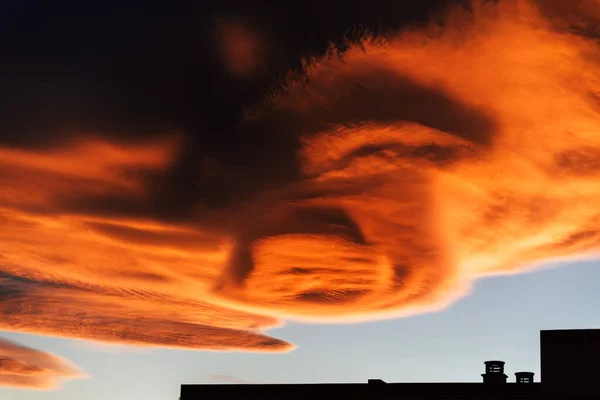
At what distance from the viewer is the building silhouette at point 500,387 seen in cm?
4262

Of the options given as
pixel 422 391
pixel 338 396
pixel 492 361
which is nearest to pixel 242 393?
pixel 338 396

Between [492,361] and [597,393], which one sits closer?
[597,393]

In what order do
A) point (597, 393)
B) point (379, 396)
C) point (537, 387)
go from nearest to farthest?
1. point (597, 393)
2. point (537, 387)
3. point (379, 396)

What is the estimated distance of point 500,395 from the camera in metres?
49.1

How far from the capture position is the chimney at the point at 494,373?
166 ft

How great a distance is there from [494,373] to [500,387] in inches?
65.8

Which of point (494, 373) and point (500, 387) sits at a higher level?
point (494, 373)

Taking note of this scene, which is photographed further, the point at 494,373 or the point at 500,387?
the point at 494,373

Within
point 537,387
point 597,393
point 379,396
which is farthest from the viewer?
point 379,396

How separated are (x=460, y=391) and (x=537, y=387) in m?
4.55

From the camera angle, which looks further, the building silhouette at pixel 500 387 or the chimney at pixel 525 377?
the chimney at pixel 525 377

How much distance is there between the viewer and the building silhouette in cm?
4262

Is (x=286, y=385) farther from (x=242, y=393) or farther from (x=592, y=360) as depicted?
(x=592, y=360)

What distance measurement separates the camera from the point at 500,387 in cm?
4931
